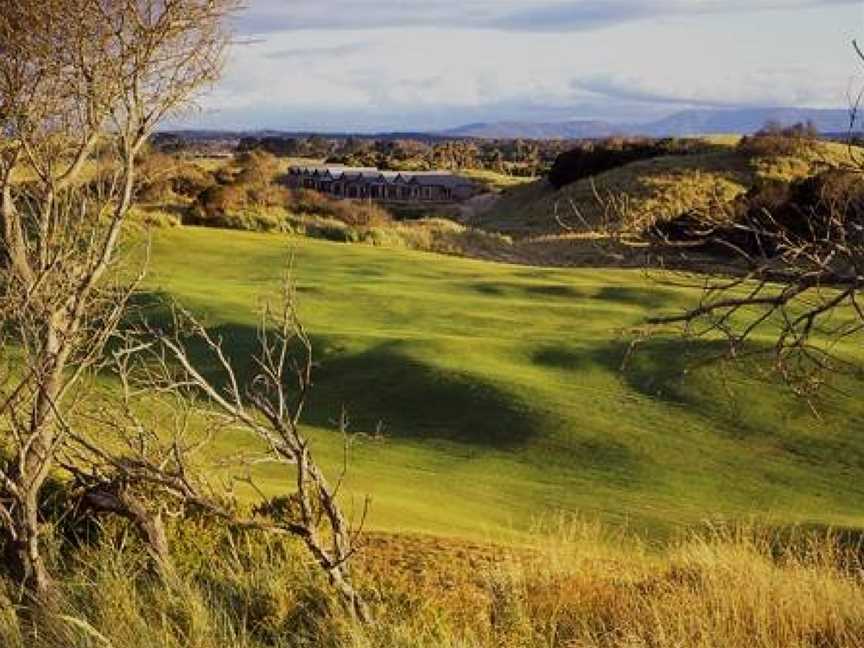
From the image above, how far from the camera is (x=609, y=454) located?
14406 millimetres

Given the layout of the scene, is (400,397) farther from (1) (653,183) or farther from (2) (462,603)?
(1) (653,183)

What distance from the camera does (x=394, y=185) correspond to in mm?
88062

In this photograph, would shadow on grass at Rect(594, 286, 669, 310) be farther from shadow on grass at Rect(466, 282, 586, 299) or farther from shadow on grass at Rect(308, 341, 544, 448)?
shadow on grass at Rect(308, 341, 544, 448)

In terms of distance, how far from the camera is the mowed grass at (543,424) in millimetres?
12305

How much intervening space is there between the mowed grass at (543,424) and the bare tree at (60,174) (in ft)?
8.63

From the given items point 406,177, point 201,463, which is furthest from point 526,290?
point 406,177

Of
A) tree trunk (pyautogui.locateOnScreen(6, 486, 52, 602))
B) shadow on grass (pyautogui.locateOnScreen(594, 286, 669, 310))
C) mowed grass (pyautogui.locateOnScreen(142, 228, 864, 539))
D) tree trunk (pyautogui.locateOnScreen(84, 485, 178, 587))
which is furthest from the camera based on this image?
shadow on grass (pyautogui.locateOnScreen(594, 286, 669, 310))

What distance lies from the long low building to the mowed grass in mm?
62051

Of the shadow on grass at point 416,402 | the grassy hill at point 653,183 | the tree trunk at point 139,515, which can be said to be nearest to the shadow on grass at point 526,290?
the shadow on grass at point 416,402

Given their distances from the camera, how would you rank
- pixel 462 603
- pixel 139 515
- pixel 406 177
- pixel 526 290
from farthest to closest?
pixel 406 177 < pixel 526 290 < pixel 139 515 < pixel 462 603

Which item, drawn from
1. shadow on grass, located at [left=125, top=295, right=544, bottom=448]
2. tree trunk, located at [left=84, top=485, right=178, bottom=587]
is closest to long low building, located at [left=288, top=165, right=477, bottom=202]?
shadow on grass, located at [left=125, top=295, right=544, bottom=448]

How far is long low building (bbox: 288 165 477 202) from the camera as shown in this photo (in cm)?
8644

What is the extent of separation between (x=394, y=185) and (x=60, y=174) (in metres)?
81.1

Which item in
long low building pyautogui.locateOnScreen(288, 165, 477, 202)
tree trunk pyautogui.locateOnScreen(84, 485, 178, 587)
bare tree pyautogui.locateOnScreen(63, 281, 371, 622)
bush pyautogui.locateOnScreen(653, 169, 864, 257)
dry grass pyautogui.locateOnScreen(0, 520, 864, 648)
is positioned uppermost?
bush pyautogui.locateOnScreen(653, 169, 864, 257)
